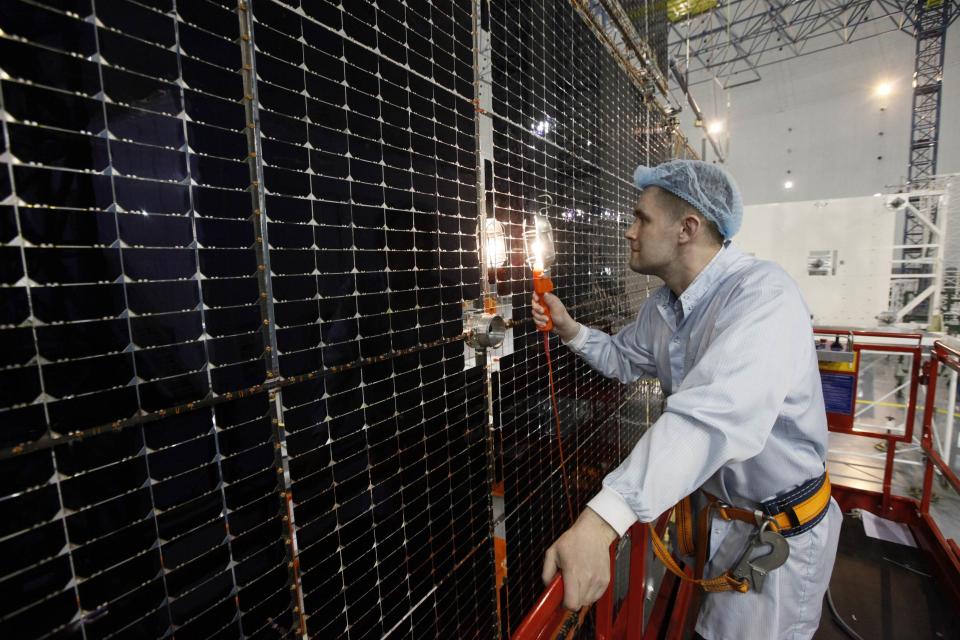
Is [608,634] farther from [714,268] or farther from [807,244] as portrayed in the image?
[807,244]

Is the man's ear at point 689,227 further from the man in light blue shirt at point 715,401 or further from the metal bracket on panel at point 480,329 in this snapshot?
the metal bracket on panel at point 480,329

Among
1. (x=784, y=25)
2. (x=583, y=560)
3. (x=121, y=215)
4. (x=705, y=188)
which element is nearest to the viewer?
(x=121, y=215)

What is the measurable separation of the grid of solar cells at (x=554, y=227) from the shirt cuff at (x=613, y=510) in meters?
0.64

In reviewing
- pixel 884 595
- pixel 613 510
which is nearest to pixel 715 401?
pixel 613 510

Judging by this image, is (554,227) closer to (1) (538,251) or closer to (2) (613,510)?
(1) (538,251)

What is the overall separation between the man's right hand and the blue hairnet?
2.08ft

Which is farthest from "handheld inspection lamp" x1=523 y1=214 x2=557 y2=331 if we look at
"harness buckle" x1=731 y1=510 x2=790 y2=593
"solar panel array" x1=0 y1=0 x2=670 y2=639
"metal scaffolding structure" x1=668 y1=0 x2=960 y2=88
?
"metal scaffolding structure" x1=668 y1=0 x2=960 y2=88

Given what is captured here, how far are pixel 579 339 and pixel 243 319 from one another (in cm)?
159

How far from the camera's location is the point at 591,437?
8.82ft

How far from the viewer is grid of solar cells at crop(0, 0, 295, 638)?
596mm

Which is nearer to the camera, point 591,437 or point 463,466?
point 463,466

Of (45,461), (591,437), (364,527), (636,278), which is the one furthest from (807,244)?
(45,461)

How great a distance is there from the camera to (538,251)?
6.16ft

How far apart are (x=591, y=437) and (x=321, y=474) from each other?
1.99m
